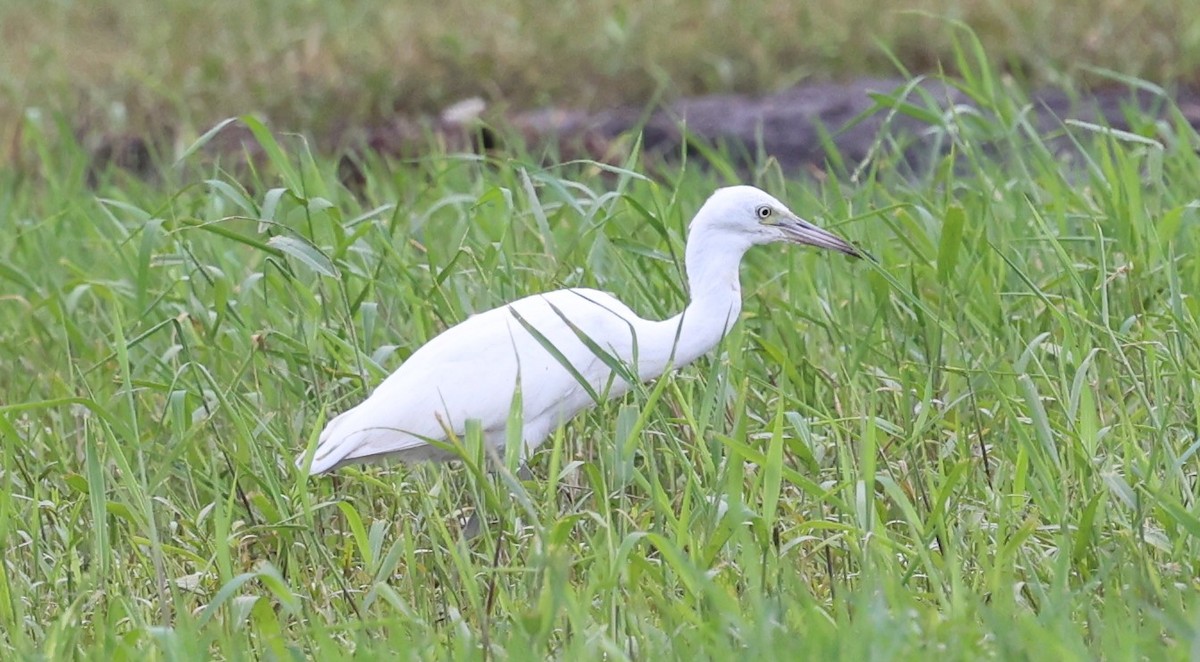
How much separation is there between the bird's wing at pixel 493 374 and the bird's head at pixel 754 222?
24cm

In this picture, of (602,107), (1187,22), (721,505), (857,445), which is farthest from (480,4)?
(721,505)

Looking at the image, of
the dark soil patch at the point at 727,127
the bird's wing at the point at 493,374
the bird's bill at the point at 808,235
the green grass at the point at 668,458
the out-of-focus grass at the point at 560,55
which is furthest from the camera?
the out-of-focus grass at the point at 560,55

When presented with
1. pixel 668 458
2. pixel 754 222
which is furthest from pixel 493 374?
pixel 754 222

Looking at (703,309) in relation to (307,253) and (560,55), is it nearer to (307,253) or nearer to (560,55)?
(307,253)

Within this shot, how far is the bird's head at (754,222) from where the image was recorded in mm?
3537

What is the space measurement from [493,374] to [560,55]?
4627 mm

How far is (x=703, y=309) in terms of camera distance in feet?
11.5

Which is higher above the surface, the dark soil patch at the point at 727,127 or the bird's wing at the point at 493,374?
the bird's wing at the point at 493,374

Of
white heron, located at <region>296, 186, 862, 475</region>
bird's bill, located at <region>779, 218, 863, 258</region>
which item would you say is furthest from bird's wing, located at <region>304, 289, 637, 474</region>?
bird's bill, located at <region>779, 218, 863, 258</region>

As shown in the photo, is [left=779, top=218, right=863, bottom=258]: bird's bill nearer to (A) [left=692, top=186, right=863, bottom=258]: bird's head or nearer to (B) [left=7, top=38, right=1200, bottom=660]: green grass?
(A) [left=692, top=186, right=863, bottom=258]: bird's head

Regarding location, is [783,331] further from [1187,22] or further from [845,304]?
[1187,22]

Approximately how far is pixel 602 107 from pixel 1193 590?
17.1 ft

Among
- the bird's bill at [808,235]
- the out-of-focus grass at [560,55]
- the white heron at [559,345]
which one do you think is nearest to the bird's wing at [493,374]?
the white heron at [559,345]

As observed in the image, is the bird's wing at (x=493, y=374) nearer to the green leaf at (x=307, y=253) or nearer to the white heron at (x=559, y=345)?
the white heron at (x=559, y=345)
